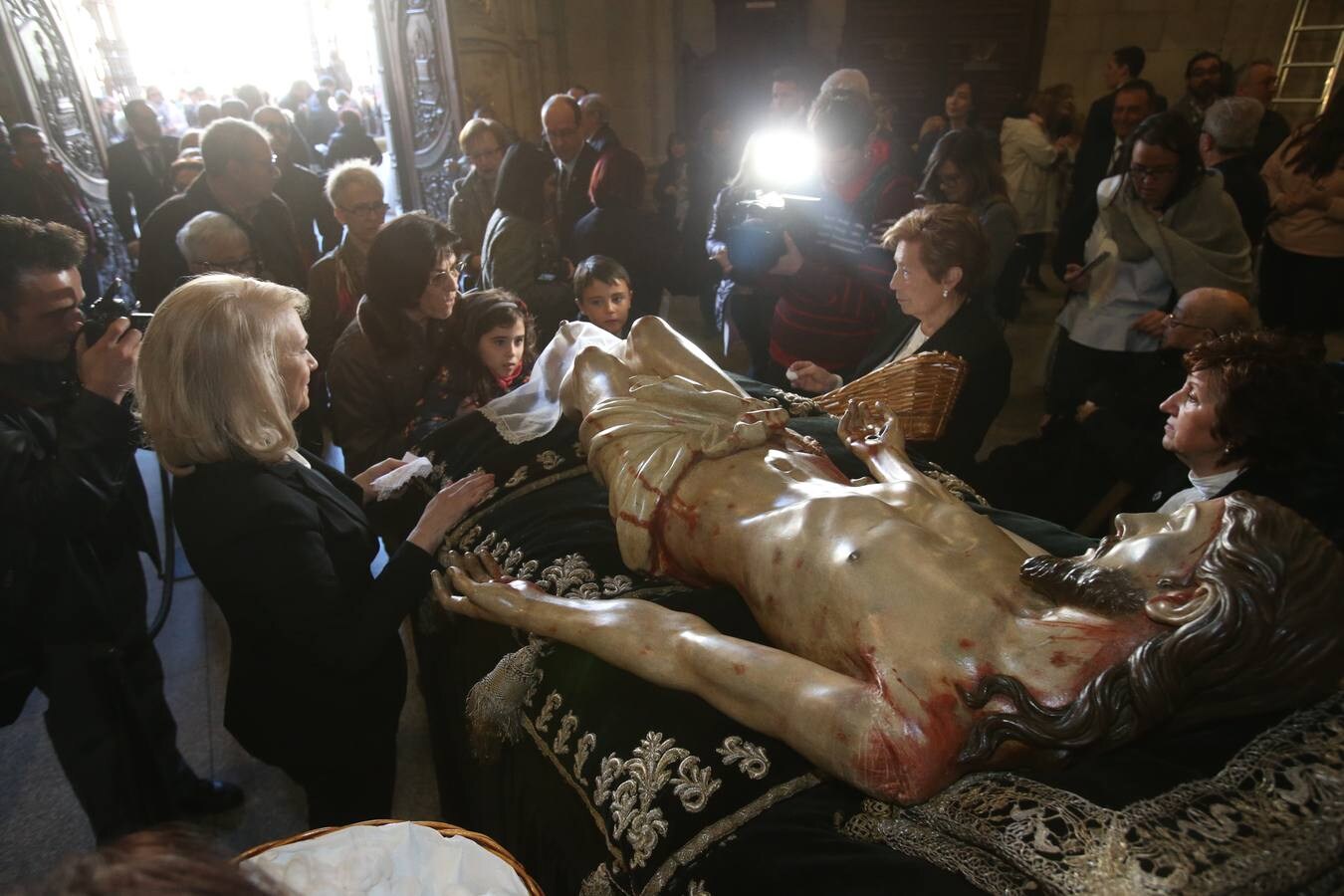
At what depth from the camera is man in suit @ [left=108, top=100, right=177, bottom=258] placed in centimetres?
590

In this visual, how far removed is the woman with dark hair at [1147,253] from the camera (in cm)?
310

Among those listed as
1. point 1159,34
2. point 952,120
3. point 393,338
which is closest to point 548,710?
point 393,338

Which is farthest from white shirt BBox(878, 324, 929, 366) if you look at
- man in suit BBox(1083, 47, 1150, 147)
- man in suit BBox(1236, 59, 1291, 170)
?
man in suit BBox(1236, 59, 1291, 170)

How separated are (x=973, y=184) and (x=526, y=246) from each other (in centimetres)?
205

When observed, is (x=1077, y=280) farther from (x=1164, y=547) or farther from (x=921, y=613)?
(x=921, y=613)

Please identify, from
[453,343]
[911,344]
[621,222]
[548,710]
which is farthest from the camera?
[621,222]

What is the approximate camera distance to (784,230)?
3221 millimetres

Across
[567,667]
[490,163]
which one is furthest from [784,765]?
[490,163]

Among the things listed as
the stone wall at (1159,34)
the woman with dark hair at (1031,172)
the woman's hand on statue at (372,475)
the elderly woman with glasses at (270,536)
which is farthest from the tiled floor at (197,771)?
the stone wall at (1159,34)

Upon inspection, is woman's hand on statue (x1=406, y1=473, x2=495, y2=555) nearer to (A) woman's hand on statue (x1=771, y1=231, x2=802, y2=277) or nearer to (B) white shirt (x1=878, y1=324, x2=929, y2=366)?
(B) white shirt (x1=878, y1=324, x2=929, y2=366)

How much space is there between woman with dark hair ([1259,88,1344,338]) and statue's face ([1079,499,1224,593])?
334 cm

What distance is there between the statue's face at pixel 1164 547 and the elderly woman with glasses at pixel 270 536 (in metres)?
1.38

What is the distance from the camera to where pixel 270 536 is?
1489mm

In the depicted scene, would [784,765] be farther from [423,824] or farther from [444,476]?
[444,476]
